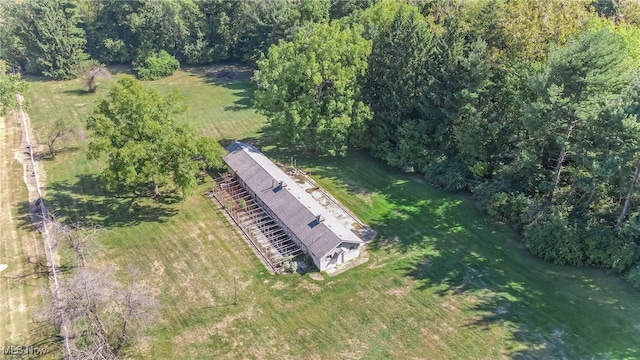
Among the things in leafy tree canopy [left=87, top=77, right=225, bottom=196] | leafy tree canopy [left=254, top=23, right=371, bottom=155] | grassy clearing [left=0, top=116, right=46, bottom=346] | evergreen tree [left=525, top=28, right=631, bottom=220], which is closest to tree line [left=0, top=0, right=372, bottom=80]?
leafy tree canopy [left=254, top=23, right=371, bottom=155]

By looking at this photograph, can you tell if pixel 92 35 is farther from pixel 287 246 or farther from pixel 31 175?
pixel 287 246

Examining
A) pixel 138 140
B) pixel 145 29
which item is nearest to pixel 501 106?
pixel 138 140

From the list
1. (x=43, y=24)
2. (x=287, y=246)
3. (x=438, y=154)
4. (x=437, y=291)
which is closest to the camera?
(x=437, y=291)

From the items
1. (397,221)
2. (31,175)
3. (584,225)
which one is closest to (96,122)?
(31,175)

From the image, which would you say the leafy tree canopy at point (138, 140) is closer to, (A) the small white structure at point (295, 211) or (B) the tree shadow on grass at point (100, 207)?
(B) the tree shadow on grass at point (100, 207)

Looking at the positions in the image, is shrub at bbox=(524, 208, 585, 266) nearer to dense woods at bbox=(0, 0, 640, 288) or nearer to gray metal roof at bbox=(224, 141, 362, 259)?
dense woods at bbox=(0, 0, 640, 288)
